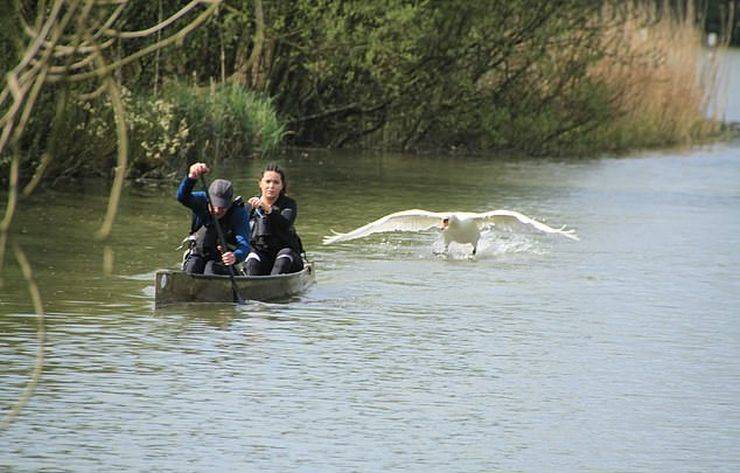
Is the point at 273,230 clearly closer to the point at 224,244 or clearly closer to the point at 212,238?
the point at 212,238

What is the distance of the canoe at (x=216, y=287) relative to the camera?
11.5 meters

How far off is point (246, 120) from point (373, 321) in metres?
13.6

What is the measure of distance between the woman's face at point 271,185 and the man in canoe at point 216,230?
35 centimetres

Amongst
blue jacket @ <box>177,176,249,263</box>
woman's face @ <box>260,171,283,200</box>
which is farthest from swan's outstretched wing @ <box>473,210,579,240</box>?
blue jacket @ <box>177,176,249,263</box>

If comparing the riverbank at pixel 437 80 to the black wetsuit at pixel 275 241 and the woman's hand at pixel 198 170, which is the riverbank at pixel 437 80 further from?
the woman's hand at pixel 198 170

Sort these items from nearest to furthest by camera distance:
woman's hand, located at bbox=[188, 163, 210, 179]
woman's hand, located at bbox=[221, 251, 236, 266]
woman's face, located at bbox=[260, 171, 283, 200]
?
woman's hand, located at bbox=[188, 163, 210, 179]
woman's hand, located at bbox=[221, 251, 236, 266]
woman's face, located at bbox=[260, 171, 283, 200]

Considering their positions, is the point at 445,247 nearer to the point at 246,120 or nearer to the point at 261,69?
the point at 246,120

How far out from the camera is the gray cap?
11.9 m

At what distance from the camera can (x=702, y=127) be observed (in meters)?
33.7

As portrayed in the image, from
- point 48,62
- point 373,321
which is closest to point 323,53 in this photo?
point 373,321

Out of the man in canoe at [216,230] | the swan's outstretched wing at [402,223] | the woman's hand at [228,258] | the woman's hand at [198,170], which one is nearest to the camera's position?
the woman's hand at [198,170]

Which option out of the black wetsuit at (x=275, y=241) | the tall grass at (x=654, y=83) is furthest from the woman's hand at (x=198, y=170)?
the tall grass at (x=654, y=83)

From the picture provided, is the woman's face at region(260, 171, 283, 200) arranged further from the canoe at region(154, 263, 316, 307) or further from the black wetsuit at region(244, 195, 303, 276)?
the canoe at region(154, 263, 316, 307)

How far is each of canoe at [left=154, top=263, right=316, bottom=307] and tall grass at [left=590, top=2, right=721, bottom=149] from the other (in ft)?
62.9
